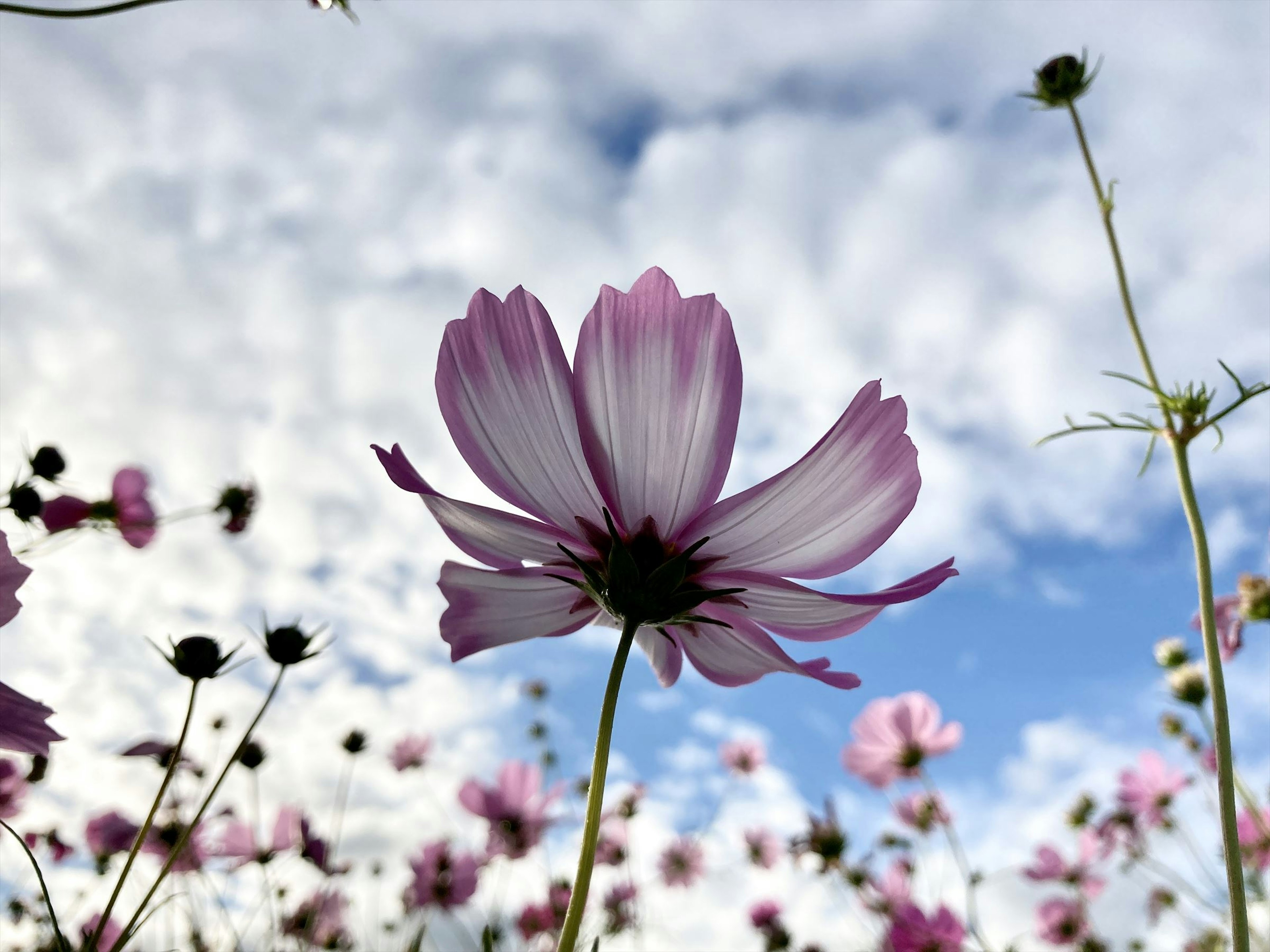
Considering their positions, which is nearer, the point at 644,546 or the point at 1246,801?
the point at 644,546

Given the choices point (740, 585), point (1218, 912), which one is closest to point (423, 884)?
point (1218, 912)

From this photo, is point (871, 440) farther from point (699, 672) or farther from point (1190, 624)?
point (1190, 624)

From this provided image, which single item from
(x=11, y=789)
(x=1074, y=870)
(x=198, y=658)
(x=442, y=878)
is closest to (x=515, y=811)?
(x=442, y=878)

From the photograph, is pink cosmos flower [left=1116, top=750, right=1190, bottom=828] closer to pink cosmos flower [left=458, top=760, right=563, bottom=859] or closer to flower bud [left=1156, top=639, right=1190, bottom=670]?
flower bud [left=1156, top=639, right=1190, bottom=670]

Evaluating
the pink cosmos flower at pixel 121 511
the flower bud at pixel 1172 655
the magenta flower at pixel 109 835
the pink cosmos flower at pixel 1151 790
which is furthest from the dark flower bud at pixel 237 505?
the pink cosmos flower at pixel 1151 790

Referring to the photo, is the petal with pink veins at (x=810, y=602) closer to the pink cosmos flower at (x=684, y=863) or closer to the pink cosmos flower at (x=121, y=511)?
the pink cosmos flower at (x=121, y=511)
